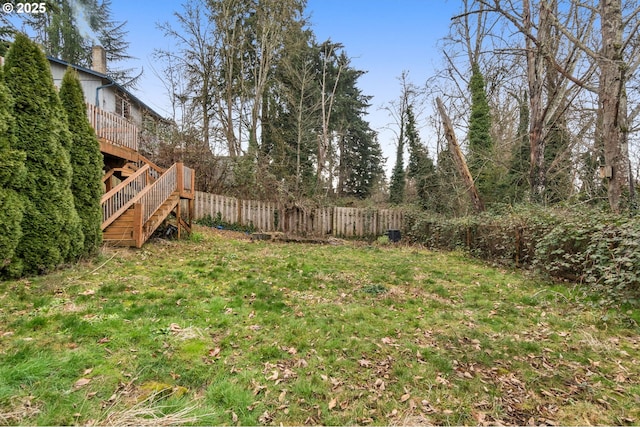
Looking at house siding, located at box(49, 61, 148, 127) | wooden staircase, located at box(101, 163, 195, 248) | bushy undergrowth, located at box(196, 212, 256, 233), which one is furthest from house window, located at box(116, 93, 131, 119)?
wooden staircase, located at box(101, 163, 195, 248)

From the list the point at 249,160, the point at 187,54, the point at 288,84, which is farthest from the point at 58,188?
the point at 288,84

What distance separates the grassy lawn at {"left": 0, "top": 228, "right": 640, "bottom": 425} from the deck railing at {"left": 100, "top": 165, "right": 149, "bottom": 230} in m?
2.13

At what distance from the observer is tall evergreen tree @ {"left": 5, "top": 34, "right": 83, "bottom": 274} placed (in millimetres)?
4520

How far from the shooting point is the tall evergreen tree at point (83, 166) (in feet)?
18.2

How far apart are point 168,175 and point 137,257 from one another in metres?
2.97

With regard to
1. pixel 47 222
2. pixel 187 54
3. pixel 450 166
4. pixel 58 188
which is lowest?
pixel 47 222

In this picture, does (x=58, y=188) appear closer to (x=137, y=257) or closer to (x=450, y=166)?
(x=137, y=257)

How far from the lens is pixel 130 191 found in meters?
7.46

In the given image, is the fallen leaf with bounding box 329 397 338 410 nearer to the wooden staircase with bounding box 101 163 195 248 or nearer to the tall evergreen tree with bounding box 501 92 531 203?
the wooden staircase with bounding box 101 163 195 248

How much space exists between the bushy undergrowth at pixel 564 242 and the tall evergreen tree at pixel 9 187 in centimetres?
843

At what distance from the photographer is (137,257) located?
6.21 meters

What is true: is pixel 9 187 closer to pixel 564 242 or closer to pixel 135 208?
pixel 135 208

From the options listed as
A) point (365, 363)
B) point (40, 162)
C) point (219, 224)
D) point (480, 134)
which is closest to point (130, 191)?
point (40, 162)

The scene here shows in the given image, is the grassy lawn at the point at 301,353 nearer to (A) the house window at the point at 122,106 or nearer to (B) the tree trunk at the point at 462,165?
(B) the tree trunk at the point at 462,165
